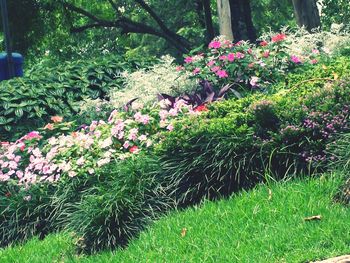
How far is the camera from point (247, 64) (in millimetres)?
9383

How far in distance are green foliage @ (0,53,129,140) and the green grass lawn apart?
3773mm

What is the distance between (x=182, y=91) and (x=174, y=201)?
330 centimetres

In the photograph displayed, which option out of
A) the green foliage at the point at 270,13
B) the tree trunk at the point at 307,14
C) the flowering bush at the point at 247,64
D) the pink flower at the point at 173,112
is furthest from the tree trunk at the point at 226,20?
the green foliage at the point at 270,13

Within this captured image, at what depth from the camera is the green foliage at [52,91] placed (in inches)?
406

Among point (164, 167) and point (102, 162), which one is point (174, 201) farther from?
point (102, 162)

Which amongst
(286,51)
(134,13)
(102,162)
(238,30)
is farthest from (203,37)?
(102,162)

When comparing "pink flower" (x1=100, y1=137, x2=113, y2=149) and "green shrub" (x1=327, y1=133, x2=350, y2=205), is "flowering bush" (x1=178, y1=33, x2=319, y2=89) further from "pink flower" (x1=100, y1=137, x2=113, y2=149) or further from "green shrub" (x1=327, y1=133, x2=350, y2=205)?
"green shrub" (x1=327, y1=133, x2=350, y2=205)

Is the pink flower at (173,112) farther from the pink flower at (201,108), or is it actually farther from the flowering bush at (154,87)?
the flowering bush at (154,87)

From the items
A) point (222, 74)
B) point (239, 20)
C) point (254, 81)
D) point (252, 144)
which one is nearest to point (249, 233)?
point (252, 144)

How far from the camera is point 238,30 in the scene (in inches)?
615

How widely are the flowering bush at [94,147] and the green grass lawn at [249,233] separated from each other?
3.85ft

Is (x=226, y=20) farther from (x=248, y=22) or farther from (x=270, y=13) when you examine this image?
(x=270, y=13)

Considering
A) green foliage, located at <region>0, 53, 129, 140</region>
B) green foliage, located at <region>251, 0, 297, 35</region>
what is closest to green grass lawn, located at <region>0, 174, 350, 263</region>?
green foliage, located at <region>0, 53, 129, 140</region>

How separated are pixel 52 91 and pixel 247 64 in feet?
10.7
